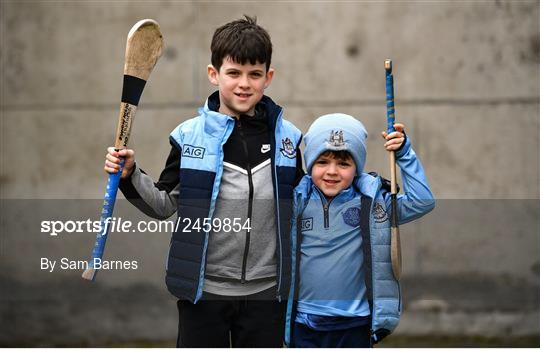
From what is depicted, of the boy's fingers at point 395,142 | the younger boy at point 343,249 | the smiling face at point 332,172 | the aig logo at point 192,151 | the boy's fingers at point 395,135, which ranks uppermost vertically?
the boy's fingers at point 395,135

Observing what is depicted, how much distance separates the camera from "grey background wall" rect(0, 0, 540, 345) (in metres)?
5.12

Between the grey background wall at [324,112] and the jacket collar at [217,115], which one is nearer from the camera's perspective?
the jacket collar at [217,115]

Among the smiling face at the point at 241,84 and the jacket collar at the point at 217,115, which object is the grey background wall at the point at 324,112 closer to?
the jacket collar at the point at 217,115

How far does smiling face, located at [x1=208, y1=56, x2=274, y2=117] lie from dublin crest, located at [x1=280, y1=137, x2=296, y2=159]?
6.6 inches

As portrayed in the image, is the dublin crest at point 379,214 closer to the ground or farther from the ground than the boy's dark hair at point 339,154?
closer to the ground

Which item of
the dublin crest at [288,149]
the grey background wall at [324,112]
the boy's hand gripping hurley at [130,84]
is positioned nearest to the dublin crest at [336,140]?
the dublin crest at [288,149]

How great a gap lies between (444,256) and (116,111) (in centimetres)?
197

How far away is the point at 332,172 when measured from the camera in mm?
3180

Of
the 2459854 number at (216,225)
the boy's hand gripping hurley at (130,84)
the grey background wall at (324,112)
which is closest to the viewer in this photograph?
the 2459854 number at (216,225)

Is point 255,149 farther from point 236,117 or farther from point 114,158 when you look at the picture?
point 114,158

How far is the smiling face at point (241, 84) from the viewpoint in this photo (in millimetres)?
3178

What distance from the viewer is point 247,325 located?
3146mm

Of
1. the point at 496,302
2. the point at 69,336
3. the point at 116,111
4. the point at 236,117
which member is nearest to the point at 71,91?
the point at 116,111

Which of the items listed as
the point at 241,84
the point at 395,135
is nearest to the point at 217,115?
the point at 241,84
